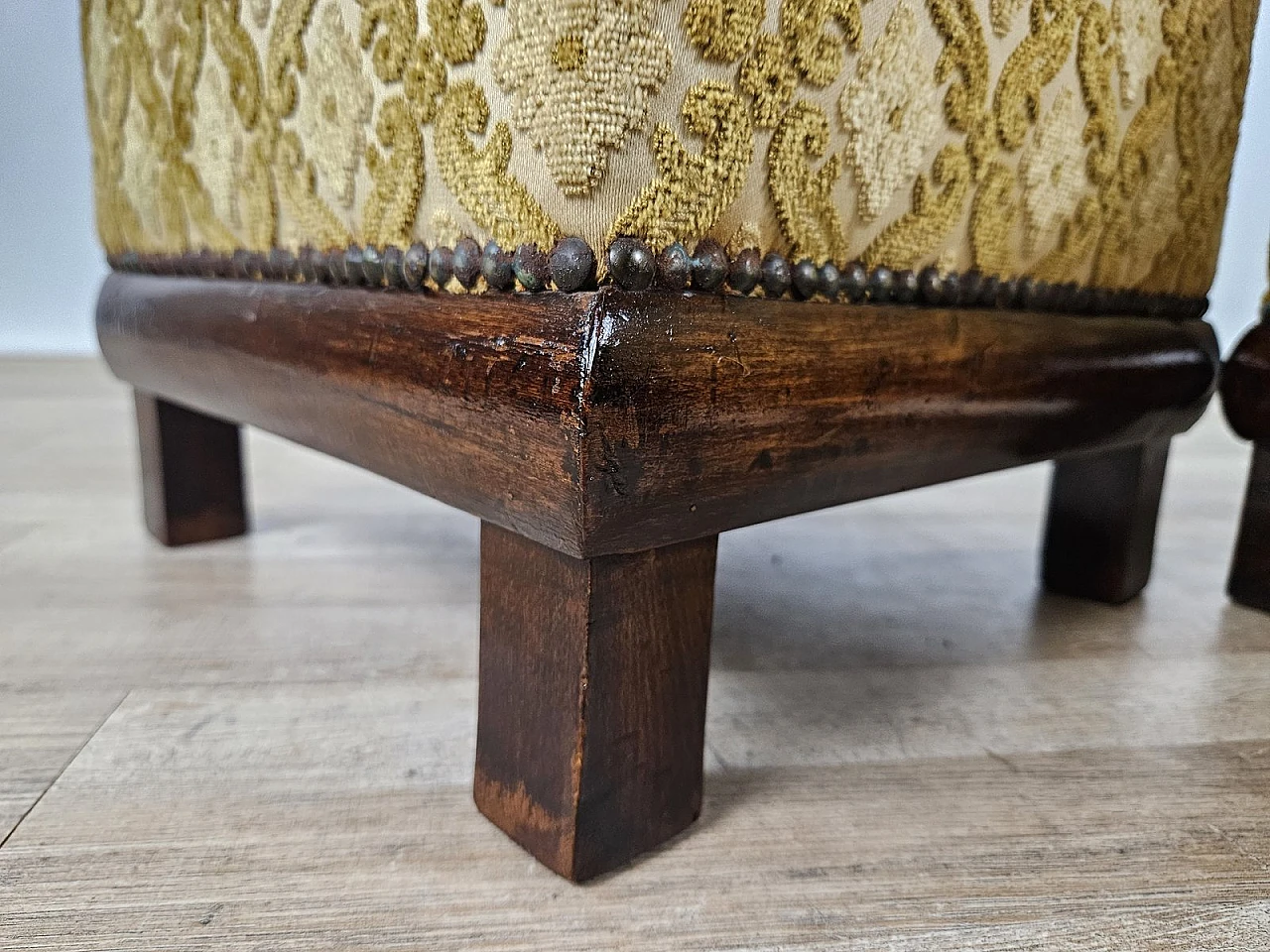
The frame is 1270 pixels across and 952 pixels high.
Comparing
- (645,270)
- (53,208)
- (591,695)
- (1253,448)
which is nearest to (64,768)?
(591,695)

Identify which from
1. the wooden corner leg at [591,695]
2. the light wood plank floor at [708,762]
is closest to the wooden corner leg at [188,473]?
the light wood plank floor at [708,762]

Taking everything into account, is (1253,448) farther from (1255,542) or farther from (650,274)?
(650,274)

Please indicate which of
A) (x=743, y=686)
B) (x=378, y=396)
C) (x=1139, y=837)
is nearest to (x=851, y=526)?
(x=743, y=686)

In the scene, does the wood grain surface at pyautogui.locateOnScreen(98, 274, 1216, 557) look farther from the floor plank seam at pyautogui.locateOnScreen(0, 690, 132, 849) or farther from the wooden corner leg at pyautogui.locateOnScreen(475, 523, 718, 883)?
the floor plank seam at pyautogui.locateOnScreen(0, 690, 132, 849)

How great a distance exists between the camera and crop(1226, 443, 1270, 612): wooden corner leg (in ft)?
2.53

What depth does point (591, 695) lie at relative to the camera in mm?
400

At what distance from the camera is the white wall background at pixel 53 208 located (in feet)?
7.29

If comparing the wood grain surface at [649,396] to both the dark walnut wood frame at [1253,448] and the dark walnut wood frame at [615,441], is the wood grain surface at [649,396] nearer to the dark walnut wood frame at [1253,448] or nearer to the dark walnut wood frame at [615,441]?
the dark walnut wood frame at [615,441]

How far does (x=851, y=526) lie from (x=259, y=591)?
63 cm

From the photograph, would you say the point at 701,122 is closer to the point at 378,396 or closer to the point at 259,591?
the point at 378,396

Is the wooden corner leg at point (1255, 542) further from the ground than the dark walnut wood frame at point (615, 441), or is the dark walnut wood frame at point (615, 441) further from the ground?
the dark walnut wood frame at point (615, 441)

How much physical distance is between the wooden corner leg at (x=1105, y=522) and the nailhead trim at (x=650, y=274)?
161 millimetres

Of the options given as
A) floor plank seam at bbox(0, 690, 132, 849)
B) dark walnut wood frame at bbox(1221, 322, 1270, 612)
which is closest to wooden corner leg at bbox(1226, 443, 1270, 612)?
dark walnut wood frame at bbox(1221, 322, 1270, 612)

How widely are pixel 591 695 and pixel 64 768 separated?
0.31 metres
